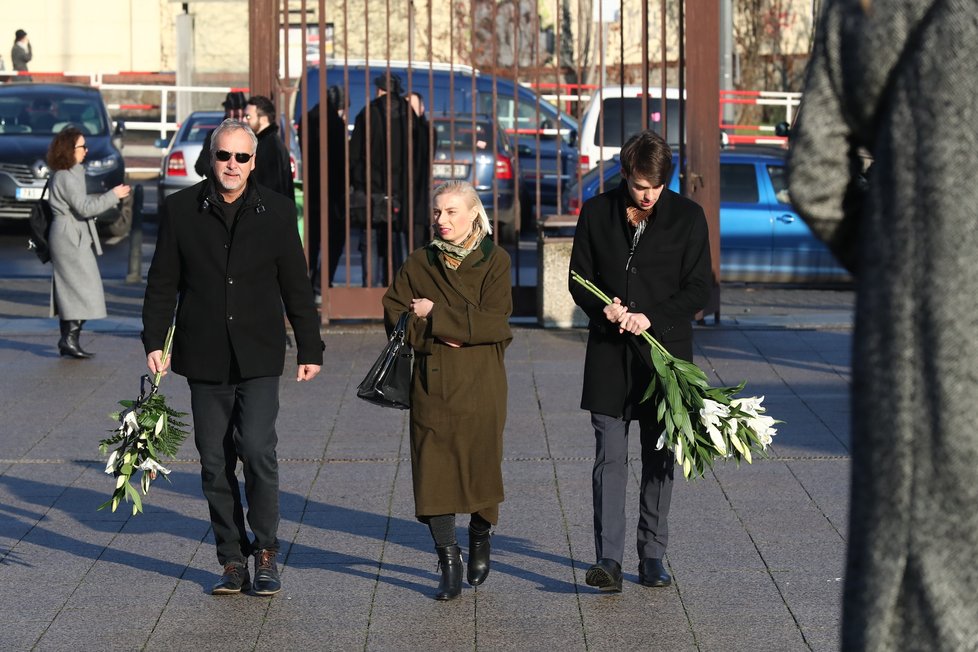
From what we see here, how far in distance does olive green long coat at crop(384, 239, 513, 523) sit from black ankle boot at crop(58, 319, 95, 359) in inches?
226

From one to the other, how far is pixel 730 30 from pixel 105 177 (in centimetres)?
950

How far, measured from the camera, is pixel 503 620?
5477mm

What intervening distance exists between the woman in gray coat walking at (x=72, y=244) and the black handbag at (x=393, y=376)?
17.9 ft

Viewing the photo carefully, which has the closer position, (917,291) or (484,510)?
(917,291)

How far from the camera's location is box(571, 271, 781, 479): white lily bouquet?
18.2 ft

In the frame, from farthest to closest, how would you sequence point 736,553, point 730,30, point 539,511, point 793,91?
point 793,91
point 730,30
point 539,511
point 736,553

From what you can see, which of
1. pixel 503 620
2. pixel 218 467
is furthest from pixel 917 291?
pixel 218 467

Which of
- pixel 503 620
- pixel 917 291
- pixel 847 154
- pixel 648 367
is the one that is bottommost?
pixel 503 620

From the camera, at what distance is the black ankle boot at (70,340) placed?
10.9 metres

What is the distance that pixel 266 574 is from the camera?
227 inches

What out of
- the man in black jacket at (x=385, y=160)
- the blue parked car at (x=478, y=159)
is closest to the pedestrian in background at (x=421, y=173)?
the man in black jacket at (x=385, y=160)

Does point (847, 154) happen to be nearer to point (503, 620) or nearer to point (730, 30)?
point (503, 620)

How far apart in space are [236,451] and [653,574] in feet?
5.03

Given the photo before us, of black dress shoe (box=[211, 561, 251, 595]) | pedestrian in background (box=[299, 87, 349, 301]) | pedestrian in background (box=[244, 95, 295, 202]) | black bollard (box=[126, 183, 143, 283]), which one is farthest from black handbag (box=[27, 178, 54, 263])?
black dress shoe (box=[211, 561, 251, 595])
